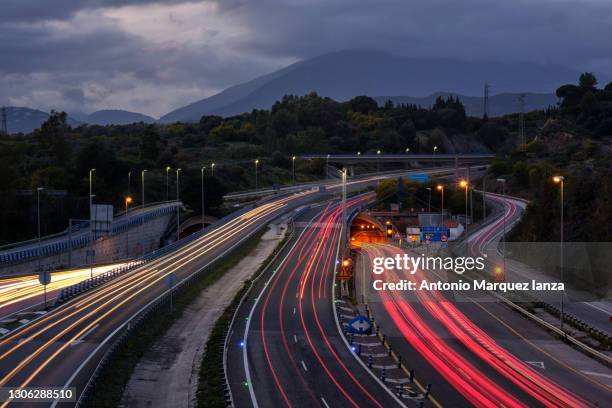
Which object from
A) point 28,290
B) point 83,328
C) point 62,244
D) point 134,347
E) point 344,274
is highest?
point 62,244

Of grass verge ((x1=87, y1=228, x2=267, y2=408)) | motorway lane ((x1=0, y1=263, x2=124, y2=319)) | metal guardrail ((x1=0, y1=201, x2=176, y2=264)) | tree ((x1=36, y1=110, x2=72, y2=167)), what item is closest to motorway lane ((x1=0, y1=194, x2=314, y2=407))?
grass verge ((x1=87, y1=228, x2=267, y2=408))

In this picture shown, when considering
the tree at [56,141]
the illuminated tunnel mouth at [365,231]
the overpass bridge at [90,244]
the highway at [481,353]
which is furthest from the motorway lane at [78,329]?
the tree at [56,141]

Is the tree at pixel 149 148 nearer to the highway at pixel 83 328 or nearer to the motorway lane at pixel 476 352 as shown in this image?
the highway at pixel 83 328

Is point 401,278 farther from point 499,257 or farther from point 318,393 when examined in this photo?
point 318,393

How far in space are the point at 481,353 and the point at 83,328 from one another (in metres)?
27.1

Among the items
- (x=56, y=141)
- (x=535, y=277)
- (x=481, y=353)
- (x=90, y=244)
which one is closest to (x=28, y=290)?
(x=90, y=244)

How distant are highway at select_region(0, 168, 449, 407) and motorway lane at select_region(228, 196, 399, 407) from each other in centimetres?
850

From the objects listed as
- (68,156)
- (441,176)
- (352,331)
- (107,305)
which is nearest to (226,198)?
(68,156)

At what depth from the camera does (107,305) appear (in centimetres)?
6084

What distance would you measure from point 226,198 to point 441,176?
6205 centimetres

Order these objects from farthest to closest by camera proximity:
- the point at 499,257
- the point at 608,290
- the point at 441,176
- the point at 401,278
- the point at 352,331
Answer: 1. the point at 441,176
2. the point at 499,257
3. the point at 401,278
4. the point at 608,290
5. the point at 352,331

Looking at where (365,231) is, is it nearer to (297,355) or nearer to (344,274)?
(344,274)

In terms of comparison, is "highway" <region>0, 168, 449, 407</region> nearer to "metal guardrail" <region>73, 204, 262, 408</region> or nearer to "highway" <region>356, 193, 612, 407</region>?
"metal guardrail" <region>73, 204, 262, 408</region>

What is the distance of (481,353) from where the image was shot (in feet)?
158
